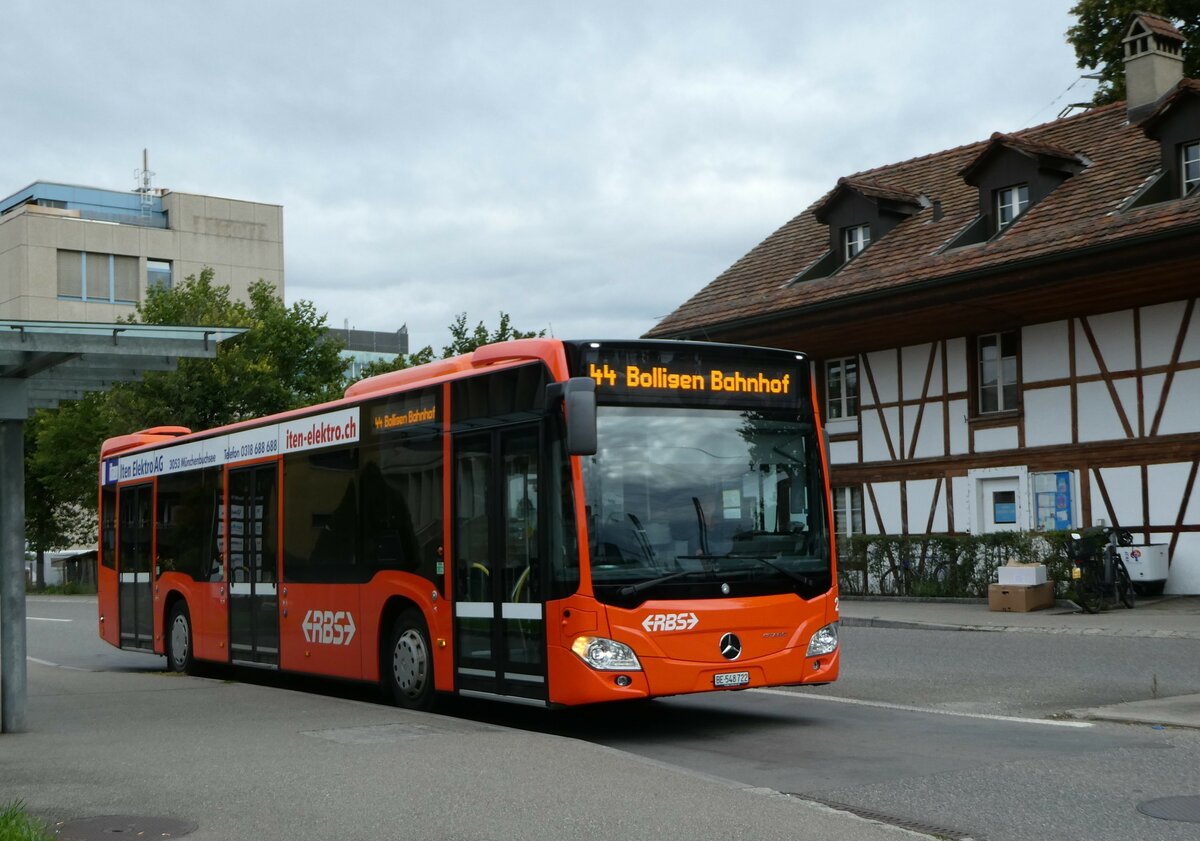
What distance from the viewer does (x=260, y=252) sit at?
81250mm

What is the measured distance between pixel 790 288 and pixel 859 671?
64.4 feet

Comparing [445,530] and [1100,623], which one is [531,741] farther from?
[1100,623]

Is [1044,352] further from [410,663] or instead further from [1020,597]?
[410,663]

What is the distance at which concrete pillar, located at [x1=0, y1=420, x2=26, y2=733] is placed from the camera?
11078mm

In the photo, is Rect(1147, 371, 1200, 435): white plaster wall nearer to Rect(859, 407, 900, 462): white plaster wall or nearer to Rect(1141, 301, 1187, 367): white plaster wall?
Rect(1141, 301, 1187, 367): white plaster wall

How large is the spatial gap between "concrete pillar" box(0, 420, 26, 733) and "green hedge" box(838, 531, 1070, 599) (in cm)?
1837

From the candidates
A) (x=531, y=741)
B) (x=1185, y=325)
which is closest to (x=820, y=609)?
(x=531, y=741)

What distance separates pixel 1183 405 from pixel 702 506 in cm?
1836

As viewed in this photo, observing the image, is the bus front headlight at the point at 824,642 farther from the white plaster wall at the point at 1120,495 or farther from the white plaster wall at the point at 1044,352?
the white plaster wall at the point at 1044,352


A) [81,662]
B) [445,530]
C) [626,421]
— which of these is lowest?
[81,662]

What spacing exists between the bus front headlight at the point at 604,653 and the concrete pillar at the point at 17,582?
410 cm

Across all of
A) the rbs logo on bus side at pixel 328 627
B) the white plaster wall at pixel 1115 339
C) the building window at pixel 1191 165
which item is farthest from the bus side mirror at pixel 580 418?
the building window at pixel 1191 165

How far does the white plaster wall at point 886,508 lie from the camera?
32.8 m

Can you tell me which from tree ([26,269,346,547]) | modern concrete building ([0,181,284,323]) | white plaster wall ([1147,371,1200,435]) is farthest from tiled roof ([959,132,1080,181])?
modern concrete building ([0,181,284,323])
